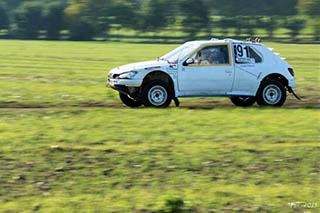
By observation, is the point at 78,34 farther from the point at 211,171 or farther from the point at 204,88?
the point at 211,171

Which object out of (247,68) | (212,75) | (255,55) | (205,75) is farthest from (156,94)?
(255,55)

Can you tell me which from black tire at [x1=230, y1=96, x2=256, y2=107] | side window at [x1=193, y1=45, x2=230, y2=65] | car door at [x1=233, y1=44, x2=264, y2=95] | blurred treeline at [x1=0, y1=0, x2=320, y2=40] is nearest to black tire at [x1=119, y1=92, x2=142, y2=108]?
side window at [x1=193, y1=45, x2=230, y2=65]

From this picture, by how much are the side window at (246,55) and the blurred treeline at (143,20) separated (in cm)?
7074

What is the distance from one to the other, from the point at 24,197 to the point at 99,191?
90 centimetres

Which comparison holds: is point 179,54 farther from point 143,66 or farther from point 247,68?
point 247,68

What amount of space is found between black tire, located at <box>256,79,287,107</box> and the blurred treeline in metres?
70.5

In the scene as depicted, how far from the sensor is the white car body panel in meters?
13.2

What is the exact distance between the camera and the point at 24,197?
659 cm

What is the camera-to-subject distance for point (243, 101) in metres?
14.7

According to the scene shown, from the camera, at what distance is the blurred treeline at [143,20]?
89188 millimetres

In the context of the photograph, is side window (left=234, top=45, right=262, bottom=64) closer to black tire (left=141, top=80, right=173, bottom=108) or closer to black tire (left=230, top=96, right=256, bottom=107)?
black tire (left=230, top=96, right=256, bottom=107)

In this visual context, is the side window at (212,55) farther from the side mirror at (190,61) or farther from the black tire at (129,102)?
the black tire at (129,102)

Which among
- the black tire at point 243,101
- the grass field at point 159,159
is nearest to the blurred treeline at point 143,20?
the black tire at point 243,101

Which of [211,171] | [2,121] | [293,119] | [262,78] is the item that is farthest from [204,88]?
[211,171]
